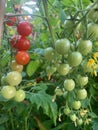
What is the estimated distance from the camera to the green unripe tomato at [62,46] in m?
0.56

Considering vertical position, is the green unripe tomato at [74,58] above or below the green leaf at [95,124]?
above

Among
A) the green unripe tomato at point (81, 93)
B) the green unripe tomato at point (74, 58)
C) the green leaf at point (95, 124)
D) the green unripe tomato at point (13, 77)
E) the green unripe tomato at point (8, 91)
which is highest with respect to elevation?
the green unripe tomato at point (74, 58)

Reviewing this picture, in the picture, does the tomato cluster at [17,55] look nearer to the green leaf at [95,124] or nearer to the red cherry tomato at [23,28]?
the red cherry tomato at [23,28]

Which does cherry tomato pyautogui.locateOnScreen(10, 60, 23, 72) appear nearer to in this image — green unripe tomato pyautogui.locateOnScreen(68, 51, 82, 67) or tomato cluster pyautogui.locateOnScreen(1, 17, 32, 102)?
tomato cluster pyautogui.locateOnScreen(1, 17, 32, 102)

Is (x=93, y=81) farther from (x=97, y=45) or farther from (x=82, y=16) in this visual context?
(x=82, y=16)

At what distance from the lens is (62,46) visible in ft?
1.84

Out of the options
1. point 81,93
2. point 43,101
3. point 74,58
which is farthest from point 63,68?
point 43,101

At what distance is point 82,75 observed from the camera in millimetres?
684

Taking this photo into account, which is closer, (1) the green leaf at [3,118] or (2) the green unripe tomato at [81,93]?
(2) the green unripe tomato at [81,93]

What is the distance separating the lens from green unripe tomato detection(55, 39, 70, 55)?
0.56m

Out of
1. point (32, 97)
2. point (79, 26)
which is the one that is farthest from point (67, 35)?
point (32, 97)

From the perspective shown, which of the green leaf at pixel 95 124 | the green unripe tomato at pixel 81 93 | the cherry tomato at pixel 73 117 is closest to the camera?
the green unripe tomato at pixel 81 93

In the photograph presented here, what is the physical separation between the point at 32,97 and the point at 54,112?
96 mm

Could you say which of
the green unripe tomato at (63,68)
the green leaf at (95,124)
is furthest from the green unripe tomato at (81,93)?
the green leaf at (95,124)
